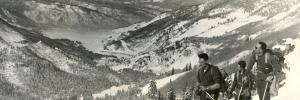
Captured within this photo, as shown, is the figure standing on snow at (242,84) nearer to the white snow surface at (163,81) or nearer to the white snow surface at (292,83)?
the white snow surface at (292,83)

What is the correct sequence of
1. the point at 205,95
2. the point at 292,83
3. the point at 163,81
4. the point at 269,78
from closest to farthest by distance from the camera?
the point at 205,95 → the point at 269,78 → the point at 292,83 → the point at 163,81

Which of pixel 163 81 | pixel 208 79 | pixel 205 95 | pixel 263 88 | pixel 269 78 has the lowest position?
pixel 163 81

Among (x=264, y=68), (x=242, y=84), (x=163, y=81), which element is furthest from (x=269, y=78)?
(x=163, y=81)

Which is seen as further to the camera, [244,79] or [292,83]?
[292,83]

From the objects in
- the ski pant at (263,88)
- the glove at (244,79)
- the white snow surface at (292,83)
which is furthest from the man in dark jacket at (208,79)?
the white snow surface at (292,83)

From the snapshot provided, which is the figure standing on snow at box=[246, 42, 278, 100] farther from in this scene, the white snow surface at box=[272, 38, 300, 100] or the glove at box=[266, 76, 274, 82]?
the white snow surface at box=[272, 38, 300, 100]

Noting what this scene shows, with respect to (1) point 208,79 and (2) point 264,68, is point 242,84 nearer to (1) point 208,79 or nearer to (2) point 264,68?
(2) point 264,68
